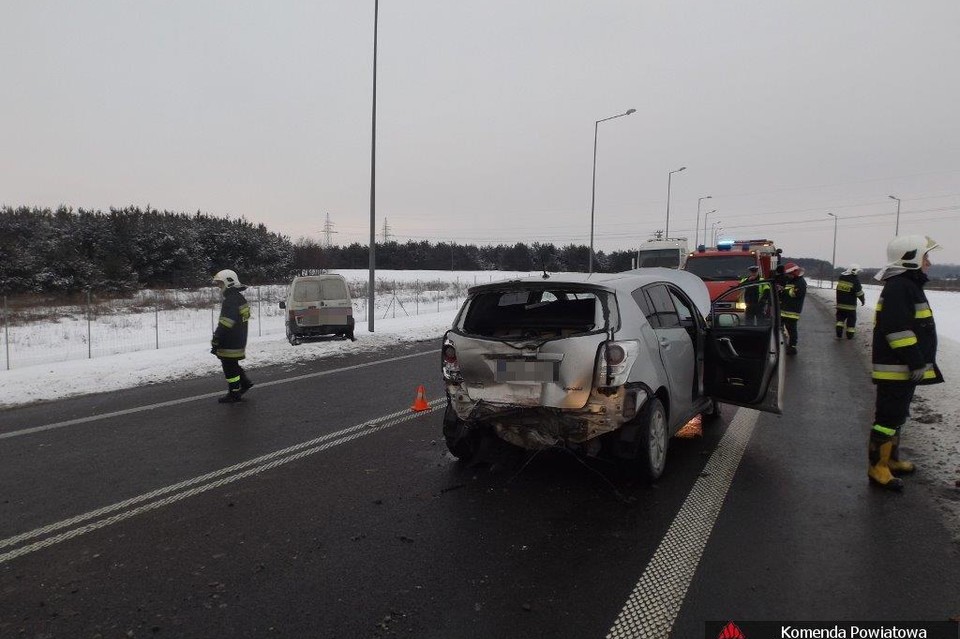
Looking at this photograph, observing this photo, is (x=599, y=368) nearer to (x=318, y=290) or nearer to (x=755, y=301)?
(x=755, y=301)

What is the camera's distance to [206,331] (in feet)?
61.2

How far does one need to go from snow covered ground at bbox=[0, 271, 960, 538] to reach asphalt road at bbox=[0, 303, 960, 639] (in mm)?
486

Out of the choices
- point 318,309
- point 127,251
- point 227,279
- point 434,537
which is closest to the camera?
point 434,537

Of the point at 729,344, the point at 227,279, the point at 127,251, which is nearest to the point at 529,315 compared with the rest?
the point at 729,344

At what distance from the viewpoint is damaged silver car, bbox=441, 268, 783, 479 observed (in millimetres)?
4039

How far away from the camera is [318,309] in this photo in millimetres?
13312

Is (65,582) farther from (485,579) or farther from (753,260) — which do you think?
(753,260)

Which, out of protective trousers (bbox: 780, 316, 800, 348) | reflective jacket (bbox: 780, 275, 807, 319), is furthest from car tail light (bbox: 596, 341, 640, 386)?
protective trousers (bbox: 780, 316, 800, 348)

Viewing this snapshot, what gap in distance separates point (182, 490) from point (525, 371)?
2.84m

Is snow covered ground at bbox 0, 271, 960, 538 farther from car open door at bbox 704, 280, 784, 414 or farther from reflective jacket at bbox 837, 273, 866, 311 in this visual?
car open door at bbox 704, 280, 784, 414

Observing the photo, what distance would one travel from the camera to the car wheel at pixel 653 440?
415cm

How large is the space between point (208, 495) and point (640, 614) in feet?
10.6

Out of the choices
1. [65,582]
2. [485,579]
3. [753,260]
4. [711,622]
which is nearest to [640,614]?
[711,622]

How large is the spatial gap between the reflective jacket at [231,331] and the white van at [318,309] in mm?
5505
